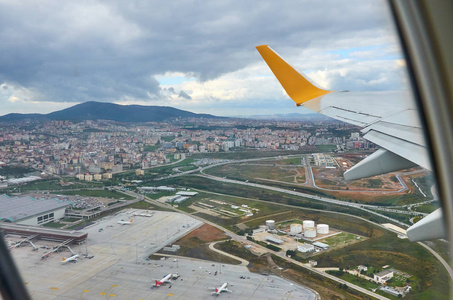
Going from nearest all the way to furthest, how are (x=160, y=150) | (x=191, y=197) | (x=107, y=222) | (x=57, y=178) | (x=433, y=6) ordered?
(x=433, y=6) → (x=107, y=222) → (x=191, y=197) → (x=57, y=178) → (x=160, y=150)

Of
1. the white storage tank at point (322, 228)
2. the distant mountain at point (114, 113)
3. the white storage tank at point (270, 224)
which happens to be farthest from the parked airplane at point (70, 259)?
the distant mountain at point (114, 113)

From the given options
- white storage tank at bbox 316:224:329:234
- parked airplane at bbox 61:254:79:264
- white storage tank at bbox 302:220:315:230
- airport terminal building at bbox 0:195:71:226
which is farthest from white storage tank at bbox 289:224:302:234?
airport terminal building at bbox 0:195:71:226

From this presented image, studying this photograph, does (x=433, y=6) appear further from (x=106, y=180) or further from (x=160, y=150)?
(x=160, y=150)

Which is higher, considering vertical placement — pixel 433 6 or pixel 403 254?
pixel 433 6

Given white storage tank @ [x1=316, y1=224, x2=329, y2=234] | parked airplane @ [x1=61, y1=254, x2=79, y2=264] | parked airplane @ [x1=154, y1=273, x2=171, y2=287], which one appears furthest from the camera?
white storage tank @ [x1=316, y1=224, x2=329, y2=234]

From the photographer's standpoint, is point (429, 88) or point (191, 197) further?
point (191, 197)

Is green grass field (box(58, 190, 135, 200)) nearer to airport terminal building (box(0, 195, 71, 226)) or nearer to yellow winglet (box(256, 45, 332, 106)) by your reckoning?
airport terminal building (box(0, 195, 71, 226))

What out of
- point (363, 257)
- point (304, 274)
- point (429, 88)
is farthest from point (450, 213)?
point (363, 257)
